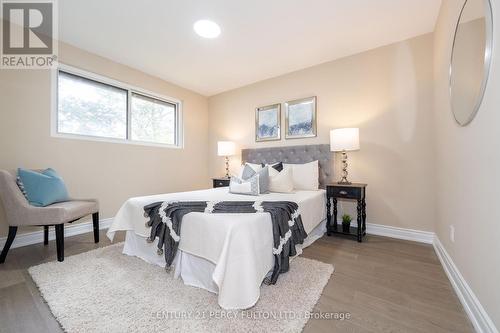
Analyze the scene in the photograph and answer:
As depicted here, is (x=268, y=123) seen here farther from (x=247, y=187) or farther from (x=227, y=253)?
(x=227, y=253)

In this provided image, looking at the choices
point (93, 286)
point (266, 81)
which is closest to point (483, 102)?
point (93, 286)

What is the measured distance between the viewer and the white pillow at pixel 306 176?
9.98 ft

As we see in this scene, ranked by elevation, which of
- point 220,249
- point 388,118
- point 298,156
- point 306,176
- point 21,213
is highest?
point 388,118

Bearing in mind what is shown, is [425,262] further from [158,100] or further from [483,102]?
[158,100]

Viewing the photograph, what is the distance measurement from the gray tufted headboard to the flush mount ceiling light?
1.94 metres

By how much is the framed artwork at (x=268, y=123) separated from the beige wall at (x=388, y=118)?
522 mm

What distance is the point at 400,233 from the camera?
2.75 metres

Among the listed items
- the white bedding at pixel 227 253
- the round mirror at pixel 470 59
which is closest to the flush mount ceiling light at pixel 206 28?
the white bedding at pixel 227 253

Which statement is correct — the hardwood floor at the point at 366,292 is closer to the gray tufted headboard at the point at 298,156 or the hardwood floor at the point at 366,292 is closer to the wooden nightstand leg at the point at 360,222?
the wooden nightstand leg at the point at 360,222

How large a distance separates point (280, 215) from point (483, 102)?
142cm

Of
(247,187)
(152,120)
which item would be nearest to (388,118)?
(247,187)

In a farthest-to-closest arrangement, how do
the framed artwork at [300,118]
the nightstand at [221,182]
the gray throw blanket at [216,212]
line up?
the nightstand at [221,182] < the framed artwork at [300,118] < the gray throw blanket at [216,212]

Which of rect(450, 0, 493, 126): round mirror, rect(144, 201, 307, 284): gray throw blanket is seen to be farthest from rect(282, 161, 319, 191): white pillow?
rect(450, 0, 493, 126): round mirror

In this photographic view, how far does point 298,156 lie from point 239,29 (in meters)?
1.96
